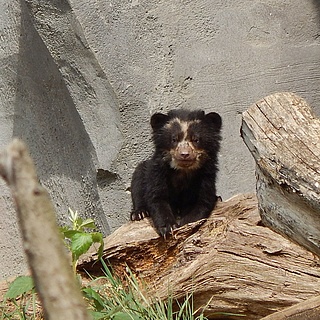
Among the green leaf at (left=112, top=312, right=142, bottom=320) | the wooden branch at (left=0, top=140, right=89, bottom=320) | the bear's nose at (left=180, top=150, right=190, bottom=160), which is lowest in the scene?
the green leaf at (left=112, top=312, right=142, bottom=320)

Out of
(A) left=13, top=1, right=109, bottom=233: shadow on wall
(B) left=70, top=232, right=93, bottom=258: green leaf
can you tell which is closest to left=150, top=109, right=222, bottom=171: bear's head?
(A) left=13, top=1, right=109, bottom=233: shadow on wall

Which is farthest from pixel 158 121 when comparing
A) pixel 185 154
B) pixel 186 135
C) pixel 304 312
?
pixel 304 312

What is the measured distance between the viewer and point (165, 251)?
437 centimetres

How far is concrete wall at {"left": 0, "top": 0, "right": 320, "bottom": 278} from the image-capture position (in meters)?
5.58

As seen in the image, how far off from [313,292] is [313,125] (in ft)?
2.77

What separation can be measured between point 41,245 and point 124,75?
16.0ft

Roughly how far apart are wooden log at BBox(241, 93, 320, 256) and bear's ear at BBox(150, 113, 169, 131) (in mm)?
1862

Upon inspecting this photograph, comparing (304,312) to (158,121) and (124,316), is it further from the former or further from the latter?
(158,121)

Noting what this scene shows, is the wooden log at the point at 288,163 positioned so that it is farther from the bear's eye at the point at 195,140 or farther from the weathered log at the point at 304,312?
the bear's eye at the point at 195,140

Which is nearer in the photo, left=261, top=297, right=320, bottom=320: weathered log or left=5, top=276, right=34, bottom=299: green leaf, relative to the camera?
left=261, top=297, right=320, bottom=320: weathered log

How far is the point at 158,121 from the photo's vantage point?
5500 mm

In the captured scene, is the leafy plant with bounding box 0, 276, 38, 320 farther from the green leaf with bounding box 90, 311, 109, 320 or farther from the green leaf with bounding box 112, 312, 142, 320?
the green leaf with bounding box 112, 312, 142, 320

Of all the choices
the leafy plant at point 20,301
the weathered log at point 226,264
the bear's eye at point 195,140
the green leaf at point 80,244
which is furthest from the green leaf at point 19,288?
the bear's eye at point 195,140

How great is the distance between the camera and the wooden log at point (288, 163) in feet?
10.6
